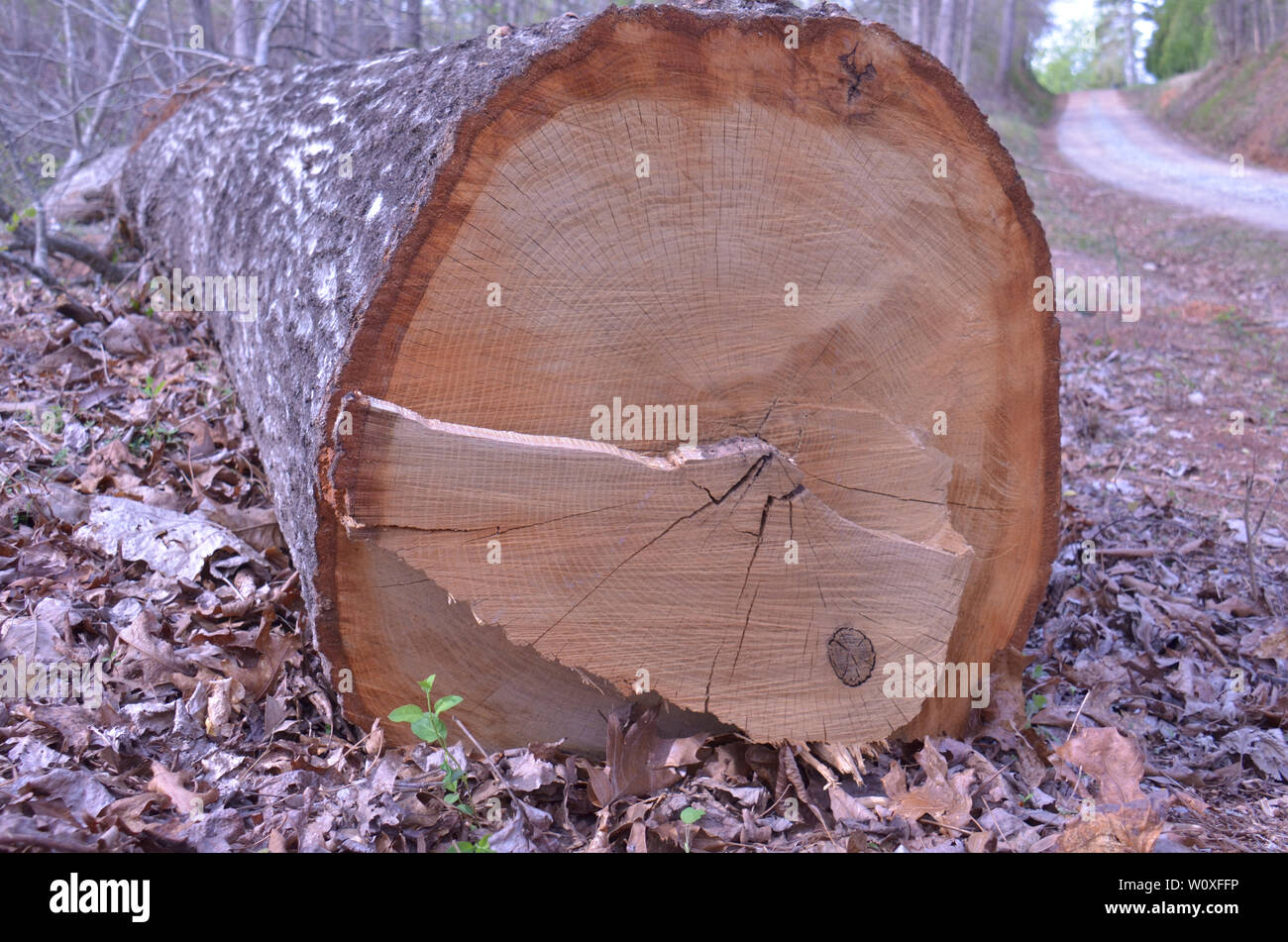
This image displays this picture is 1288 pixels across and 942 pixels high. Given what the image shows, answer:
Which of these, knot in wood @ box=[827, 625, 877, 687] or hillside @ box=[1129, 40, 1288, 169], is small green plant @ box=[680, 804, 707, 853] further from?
hillside @ box=[1129, 40, 1288, 169]

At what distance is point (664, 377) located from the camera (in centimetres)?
219

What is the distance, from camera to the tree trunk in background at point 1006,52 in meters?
29.6

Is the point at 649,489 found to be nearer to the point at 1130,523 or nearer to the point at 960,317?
the point at 960,317

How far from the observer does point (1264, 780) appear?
257cm

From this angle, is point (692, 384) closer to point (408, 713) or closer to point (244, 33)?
point (408, 713)

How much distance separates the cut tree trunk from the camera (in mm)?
2002

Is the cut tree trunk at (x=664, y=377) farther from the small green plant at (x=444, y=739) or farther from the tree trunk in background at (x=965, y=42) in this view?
the tree trunk in background at (x=965, y=42)

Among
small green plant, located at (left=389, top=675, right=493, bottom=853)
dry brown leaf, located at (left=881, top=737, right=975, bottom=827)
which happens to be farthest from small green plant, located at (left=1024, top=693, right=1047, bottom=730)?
small green plant, located at (left=389, top=675, right=493, bottom=853)

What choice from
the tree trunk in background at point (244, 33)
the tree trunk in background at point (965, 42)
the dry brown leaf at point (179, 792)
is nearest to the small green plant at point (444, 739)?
the dry brown leaf at point (179, 792)

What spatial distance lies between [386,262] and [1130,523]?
3.41m

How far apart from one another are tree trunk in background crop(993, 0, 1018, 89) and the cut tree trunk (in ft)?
102

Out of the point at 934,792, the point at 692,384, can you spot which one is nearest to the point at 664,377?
Result: the point at 692,384

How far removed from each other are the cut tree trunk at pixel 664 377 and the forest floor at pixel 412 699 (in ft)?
0.55
